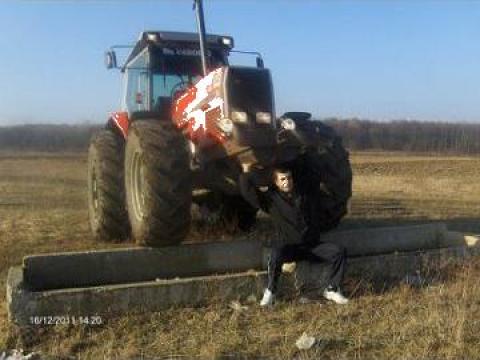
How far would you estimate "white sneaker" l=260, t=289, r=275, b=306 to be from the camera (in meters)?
6.60

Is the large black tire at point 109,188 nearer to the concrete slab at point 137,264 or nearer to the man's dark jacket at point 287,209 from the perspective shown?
the concrete slab at point 137,264

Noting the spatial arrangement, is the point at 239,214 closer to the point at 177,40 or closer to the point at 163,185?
the point at 177,40

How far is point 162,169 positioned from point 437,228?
4356 millimetres

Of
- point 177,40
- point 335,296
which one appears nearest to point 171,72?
point 177,40

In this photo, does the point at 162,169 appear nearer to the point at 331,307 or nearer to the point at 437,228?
the point at 331,307

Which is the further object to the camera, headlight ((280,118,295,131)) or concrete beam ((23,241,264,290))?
concrete beam ((23,241,264,290))

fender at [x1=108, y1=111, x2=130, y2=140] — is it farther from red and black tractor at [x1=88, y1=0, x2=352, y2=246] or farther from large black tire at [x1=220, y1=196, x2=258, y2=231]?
large black tire at [x1=220, y1=196, x2=258, y2=231]

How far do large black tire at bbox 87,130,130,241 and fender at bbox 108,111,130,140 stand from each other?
138 millimetres

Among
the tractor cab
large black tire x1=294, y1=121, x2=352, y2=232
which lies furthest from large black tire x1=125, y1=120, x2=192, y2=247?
the tractor cab

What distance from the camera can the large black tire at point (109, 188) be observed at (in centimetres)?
853

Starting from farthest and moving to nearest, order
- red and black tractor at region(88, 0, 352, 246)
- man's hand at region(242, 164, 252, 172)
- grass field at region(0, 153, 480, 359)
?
man's hand at region(242, 164, 252, 172), red and black tractor at region(88, 0, 352, 246), grass field at region(0, 153, 480, 359)

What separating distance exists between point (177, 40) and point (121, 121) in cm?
132

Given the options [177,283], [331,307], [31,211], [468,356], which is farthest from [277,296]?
[31,211]

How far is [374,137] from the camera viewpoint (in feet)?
257
